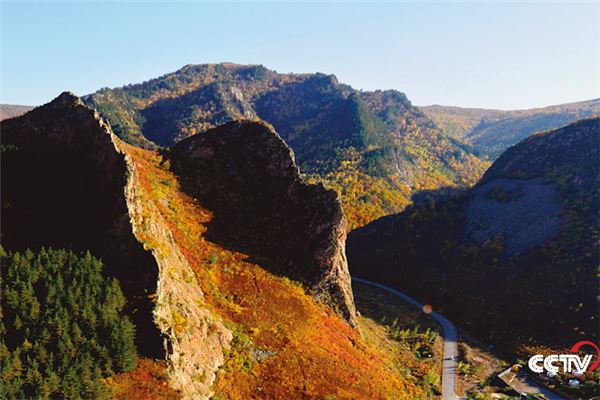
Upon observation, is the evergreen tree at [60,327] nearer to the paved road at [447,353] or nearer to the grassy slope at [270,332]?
the grassy slope at [270,332]

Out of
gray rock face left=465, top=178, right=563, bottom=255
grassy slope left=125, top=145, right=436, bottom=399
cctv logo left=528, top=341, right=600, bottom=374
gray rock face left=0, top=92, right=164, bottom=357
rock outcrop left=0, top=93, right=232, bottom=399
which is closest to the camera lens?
rock outcrop left=0, top=93, right=232, bottom=399

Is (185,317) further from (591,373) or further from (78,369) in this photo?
(591,373)

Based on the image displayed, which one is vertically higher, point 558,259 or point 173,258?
point 173,258

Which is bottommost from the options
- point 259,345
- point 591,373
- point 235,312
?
point 591,373

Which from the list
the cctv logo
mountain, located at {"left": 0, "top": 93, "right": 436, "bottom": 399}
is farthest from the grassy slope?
the cctv logo

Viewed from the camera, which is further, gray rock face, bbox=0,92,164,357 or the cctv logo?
the cctv logo

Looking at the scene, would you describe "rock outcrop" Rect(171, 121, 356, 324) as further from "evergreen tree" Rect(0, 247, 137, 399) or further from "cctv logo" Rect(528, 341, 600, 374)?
"cctv logo" Rect(528, 341, 600, 374)

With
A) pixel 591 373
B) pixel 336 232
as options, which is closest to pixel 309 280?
pixel 336 232
